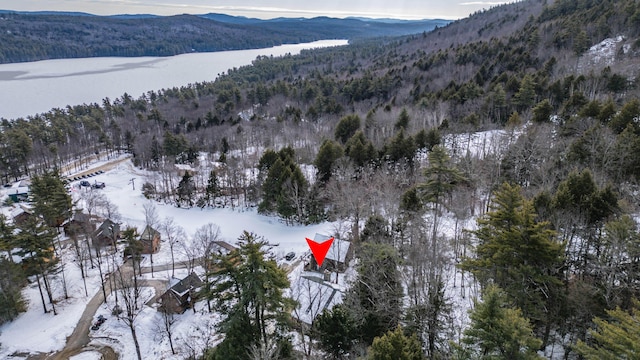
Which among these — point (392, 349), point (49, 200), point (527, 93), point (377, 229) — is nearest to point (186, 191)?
point (49, 200)

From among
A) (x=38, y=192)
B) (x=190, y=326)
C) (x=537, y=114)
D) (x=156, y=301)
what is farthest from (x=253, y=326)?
(x=537, y=114)

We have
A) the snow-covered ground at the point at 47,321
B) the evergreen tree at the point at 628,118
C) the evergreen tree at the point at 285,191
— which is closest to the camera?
the snow-covered ground at the point at 47,321

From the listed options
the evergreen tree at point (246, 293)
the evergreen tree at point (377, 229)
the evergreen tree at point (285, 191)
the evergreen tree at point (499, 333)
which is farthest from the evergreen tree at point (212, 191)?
the evergreen tree at point (499, 333)

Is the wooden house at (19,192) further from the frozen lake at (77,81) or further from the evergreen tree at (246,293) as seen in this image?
the frozen lake at (77,81)

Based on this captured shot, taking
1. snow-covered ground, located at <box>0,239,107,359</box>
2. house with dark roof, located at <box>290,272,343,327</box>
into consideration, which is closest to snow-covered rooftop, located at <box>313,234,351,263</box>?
house with dark roof, located at <box>290,272,343,327</box>

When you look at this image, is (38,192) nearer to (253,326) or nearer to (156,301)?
(156,301)

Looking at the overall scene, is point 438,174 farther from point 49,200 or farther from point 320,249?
point 49,200

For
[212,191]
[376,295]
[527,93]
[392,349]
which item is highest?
[527,93]
